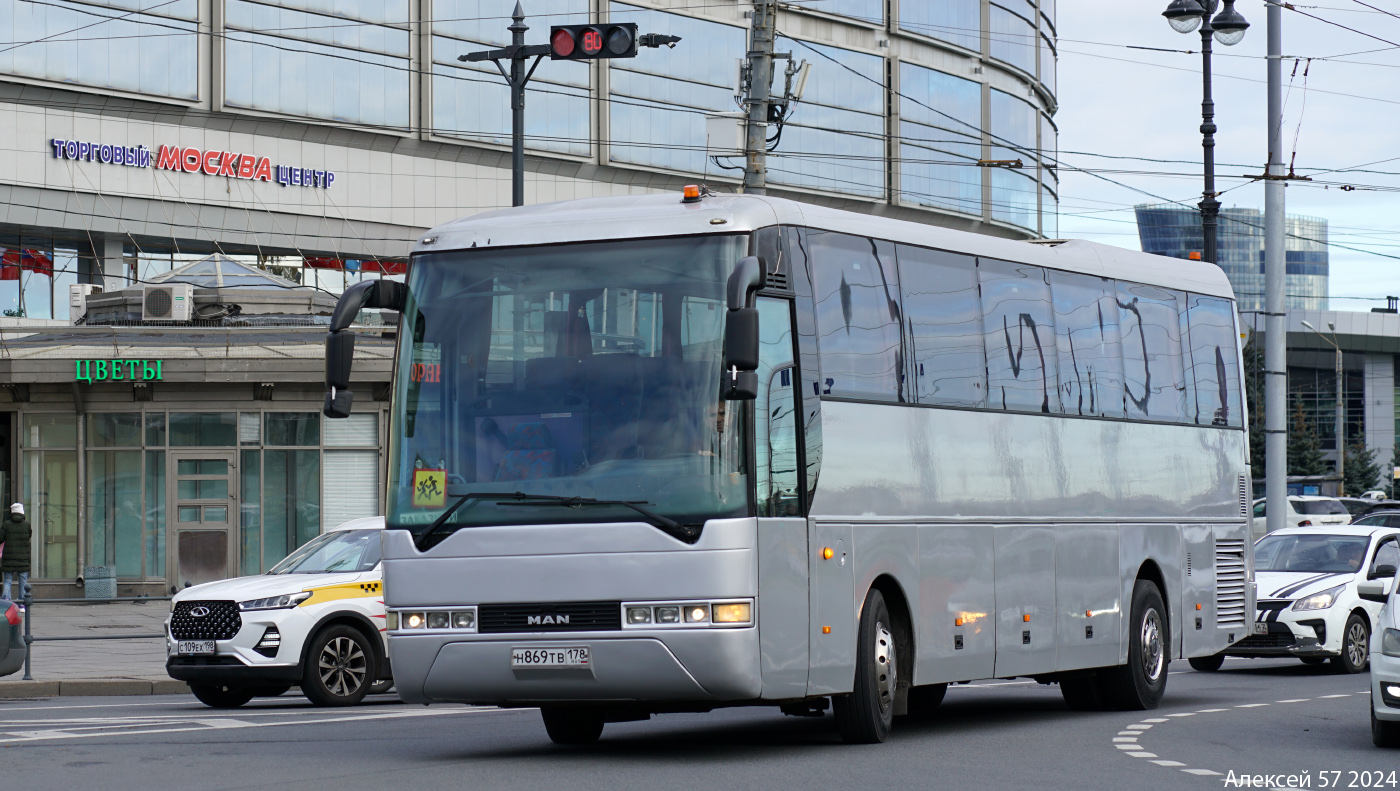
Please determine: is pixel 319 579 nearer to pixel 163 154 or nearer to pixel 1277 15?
pixel 1277 15

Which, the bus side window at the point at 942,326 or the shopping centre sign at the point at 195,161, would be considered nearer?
the bus side window at the point at 942,326

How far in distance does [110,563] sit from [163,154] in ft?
41.9

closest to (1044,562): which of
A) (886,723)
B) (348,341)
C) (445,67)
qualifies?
(886,723)

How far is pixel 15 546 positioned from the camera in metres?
26.6

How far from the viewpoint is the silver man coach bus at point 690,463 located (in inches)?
417

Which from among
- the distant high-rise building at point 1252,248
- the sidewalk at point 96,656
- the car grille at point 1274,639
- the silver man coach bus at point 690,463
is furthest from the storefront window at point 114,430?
the distant high-rise building at point 1252,248

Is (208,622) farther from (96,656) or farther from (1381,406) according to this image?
(1381,406)

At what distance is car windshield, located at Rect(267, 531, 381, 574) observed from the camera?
58.2 ft

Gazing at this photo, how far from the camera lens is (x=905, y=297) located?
12.6 m

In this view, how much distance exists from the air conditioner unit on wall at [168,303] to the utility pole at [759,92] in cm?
1725

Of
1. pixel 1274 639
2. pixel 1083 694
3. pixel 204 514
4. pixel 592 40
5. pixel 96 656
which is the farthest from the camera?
pixel 204 514

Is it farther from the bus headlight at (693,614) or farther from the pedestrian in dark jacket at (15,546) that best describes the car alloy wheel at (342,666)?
the pedestrian in dark jacket at (15,546)

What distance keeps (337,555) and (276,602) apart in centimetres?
120

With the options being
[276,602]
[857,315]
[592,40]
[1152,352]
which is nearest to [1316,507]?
[592,40]
